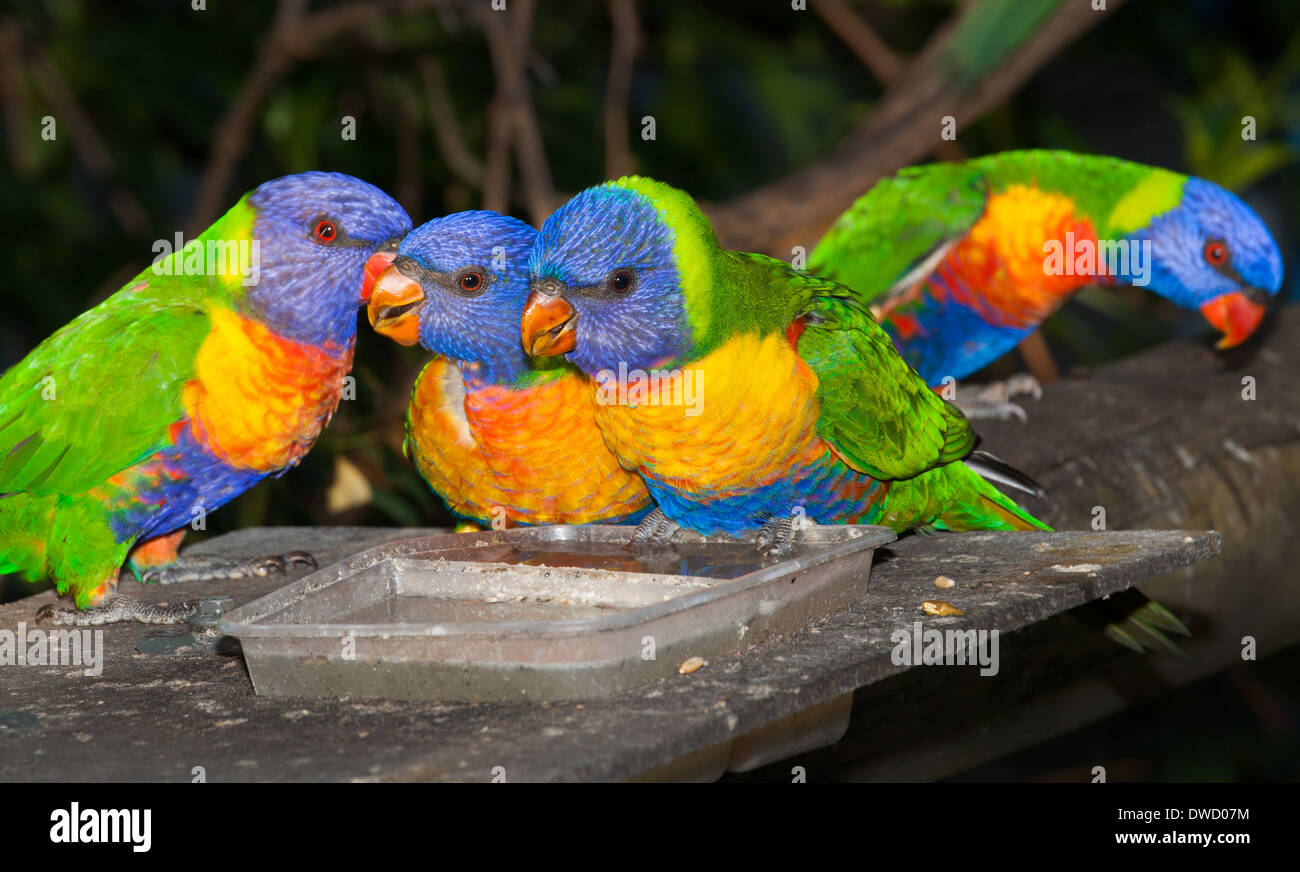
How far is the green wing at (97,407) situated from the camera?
2.71m

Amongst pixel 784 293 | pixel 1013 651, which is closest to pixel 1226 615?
pixel 1013 651

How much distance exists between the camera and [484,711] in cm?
194

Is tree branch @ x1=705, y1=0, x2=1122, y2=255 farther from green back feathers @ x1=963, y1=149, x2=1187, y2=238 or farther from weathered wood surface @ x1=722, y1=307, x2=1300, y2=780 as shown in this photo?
weathered wood surface @ x1=722, y1=307, x2=1300, y2=780

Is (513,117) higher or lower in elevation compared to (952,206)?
higher

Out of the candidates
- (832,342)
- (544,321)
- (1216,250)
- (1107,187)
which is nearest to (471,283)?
(544,321)

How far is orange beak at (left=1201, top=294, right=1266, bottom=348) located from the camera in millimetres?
4148

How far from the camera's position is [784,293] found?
2.62 metres

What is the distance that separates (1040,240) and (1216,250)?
548 mm

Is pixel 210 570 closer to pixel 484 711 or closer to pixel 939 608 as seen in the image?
pixel 484 711

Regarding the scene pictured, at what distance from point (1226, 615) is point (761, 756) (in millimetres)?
2189

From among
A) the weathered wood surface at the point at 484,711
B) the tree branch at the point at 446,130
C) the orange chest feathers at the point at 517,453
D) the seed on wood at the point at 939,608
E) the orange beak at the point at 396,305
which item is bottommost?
the weathered wood surface at the point at 484,711

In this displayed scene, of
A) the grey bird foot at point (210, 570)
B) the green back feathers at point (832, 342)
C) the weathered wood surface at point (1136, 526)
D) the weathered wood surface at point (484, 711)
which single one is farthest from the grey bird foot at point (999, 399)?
the grey bird foot at point (210, 570)

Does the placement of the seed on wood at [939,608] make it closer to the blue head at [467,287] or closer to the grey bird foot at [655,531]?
the grey bird foot at [655,531]

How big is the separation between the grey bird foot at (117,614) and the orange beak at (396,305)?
2.33 ft
